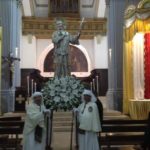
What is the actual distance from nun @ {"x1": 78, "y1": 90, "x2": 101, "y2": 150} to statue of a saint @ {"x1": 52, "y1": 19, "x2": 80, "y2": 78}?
7546 millimetres

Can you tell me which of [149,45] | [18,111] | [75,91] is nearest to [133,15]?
[149,45]

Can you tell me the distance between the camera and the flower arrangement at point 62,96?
32.1 feet

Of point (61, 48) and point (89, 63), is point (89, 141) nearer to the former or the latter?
point (61, 48)

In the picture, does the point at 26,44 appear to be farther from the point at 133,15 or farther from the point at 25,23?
the point at 133,15

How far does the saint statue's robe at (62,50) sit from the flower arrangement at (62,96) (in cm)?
443

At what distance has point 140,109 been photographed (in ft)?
41.5

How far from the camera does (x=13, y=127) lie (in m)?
7.87

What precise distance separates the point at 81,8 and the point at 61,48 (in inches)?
474

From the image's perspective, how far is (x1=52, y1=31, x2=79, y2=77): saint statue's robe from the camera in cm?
1453

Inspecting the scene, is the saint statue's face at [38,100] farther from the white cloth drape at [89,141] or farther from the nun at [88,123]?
the white cloth drape at [89,141]

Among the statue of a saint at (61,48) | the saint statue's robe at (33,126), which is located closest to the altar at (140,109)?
the statue of a saint at (61,48)

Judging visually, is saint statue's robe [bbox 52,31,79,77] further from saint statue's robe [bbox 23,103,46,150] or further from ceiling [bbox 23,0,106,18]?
ceiling [bbox 23,0,106,18]

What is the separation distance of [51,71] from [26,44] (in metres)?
2.54

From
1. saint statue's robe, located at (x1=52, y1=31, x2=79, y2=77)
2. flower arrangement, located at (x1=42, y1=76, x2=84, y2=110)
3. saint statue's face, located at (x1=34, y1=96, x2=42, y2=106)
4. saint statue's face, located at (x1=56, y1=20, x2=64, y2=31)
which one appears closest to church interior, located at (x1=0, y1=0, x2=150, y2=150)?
flower arrangement, located at (x1=42, y1=76, x2=84, y2=110)
